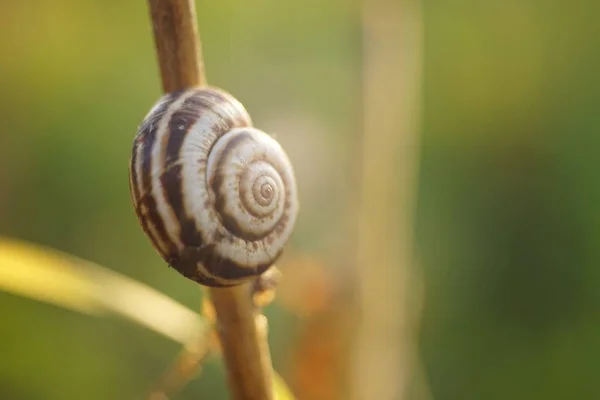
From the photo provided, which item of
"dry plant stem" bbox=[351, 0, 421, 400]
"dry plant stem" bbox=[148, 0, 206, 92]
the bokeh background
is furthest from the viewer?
the bokeh background

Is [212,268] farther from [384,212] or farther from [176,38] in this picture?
[384,212]

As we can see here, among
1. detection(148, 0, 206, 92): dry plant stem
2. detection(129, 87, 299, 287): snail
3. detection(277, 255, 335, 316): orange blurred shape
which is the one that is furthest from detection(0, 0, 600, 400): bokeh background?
detection(148, 0, 206, 92): dry plant stem

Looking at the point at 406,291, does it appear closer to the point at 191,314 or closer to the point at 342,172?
the point at 191,314

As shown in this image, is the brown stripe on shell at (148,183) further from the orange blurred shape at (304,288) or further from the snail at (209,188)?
the orange blurred shape at (304,288)

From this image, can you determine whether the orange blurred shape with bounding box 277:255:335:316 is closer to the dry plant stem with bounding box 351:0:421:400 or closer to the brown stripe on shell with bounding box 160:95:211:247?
the dry plant stem with bounding box 351:0:421:400

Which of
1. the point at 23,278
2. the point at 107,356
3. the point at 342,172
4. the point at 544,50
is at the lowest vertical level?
the point at 107,356

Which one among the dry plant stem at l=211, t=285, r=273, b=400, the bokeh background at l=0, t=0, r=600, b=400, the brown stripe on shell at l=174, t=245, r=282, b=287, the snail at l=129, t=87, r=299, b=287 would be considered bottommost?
the bokeh background at l=0, t=0, r=600, b=400

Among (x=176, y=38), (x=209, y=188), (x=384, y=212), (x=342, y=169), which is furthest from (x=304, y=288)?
(x=342, y=169)

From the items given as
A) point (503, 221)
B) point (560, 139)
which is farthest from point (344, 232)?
point (560, 139)
